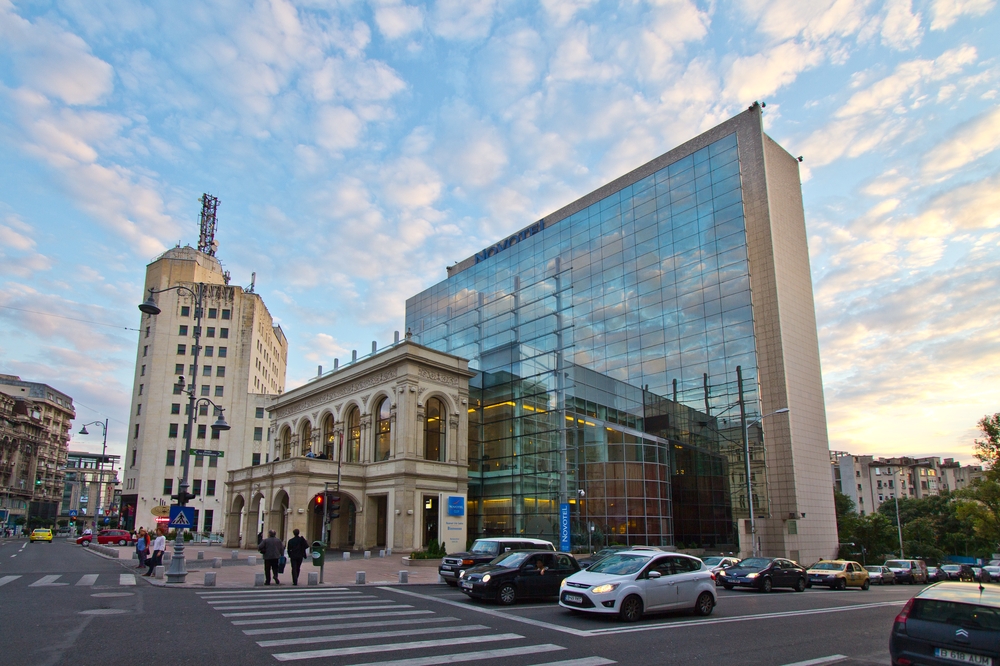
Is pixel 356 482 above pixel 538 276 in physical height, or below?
below

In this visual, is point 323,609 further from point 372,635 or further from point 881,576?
point 881,576

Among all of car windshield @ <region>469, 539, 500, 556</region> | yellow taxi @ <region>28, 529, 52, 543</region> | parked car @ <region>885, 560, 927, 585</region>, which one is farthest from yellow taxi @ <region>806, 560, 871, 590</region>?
yellow taxi @ <region>28, 529, 52, 543</region>

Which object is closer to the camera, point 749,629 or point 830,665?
point 830,665

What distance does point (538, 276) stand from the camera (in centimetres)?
5791

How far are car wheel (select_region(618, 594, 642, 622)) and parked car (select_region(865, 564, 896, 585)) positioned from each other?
30.7 metres

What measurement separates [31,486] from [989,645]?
451 feet

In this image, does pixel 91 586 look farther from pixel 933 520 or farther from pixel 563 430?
pixel 933 520

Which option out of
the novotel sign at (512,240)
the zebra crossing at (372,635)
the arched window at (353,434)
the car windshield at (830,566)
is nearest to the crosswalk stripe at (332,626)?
the zebra crossing at (372,635)

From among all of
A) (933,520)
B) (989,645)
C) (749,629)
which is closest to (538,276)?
(749,629)

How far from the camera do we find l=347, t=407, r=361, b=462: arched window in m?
47.6

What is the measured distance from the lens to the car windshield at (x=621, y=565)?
1474 centimetres

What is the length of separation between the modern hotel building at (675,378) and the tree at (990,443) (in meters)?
18.9

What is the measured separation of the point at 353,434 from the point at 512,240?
24543 millimetres

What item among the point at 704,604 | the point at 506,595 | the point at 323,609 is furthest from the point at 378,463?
the point at 704,604
